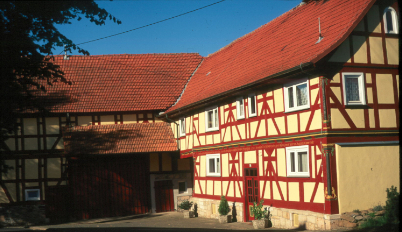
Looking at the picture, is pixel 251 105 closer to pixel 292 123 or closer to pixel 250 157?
pixel 250 157

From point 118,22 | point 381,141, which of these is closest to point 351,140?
point 381,141

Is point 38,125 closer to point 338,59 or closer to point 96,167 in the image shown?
point 96,167

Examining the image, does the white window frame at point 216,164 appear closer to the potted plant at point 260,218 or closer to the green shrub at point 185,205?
the green shrub at point 185,205

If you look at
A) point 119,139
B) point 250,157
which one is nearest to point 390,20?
point 250,157

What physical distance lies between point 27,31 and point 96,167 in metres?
14.6

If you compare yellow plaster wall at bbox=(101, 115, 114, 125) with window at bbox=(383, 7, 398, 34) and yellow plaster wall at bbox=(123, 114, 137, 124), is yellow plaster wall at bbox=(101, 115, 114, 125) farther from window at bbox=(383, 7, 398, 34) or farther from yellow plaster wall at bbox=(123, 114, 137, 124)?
window at bbox=(383, 7, 398, 34)

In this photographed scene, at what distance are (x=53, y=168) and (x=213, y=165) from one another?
379 inches

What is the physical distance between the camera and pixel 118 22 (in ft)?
47.8

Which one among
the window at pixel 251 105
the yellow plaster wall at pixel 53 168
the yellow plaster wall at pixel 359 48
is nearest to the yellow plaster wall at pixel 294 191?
the window at pixel 251 105

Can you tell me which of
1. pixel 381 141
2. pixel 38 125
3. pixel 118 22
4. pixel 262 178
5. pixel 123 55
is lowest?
pixel 262 178

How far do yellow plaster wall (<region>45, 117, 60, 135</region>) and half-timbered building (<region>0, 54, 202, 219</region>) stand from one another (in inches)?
2.1

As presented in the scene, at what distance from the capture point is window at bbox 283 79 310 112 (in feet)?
52.5

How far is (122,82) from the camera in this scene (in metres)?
30.2

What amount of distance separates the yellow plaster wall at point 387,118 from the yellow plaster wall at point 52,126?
60.2 feet
